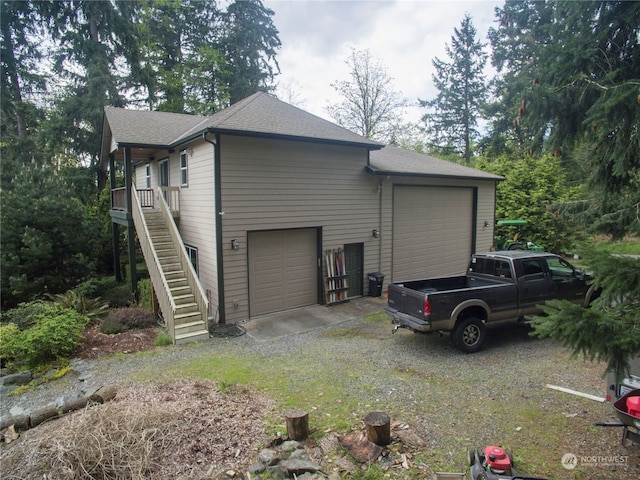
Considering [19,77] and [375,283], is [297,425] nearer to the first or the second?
[375,283]

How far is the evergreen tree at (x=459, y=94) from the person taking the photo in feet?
107

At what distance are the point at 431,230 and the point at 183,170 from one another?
9.07 m

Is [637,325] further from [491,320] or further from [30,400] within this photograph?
[30,400]

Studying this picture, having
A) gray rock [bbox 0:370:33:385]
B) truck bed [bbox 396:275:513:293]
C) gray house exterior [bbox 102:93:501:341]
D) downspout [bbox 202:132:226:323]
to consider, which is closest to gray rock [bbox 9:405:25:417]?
gray rock [bbox 0:370:33:385]

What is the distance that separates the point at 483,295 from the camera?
7.55 metres

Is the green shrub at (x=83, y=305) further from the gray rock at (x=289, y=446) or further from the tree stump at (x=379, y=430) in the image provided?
the tree stump at (x=379, y=430)

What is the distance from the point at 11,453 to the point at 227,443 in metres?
2.36

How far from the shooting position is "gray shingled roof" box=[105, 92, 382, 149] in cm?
1020

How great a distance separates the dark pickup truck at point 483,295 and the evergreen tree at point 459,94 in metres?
27.3

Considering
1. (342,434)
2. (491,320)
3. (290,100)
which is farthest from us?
(290,100)

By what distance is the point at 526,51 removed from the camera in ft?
81.0

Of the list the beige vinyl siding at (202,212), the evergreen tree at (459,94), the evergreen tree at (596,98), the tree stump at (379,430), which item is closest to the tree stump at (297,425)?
the tree stump at (379,430)

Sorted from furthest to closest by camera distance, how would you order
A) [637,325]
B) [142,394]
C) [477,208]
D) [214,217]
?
[477,208]
[214,217]
[142,394]
[637,325]

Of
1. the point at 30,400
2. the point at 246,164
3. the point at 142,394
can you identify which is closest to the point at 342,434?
the point at 142,394
